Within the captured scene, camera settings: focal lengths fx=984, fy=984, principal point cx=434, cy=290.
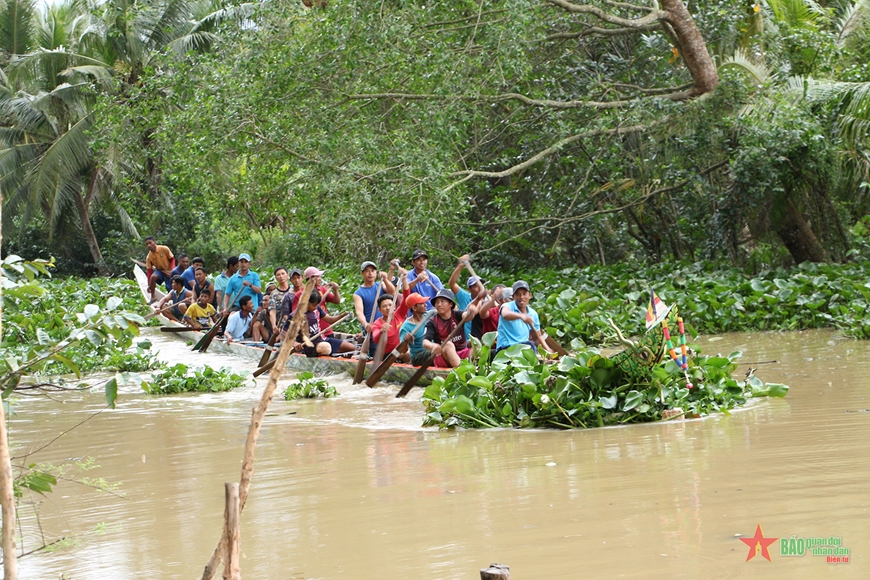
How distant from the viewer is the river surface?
13.7 feet

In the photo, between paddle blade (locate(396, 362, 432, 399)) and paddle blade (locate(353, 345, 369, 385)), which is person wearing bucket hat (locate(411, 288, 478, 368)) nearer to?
paddle blade (locate(396, 362, 432, 399))

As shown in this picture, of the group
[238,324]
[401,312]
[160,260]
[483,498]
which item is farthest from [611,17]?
[483,498]

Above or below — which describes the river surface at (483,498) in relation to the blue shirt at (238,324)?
below

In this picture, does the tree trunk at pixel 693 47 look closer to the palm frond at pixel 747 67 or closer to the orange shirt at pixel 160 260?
the palm frond at pixel 747 67

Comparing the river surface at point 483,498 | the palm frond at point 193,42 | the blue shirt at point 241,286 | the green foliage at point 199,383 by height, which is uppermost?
the palm frond at point 193,42

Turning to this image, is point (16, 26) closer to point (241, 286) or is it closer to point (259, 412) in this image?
point (241, 286)

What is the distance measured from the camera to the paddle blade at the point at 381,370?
33.4ft

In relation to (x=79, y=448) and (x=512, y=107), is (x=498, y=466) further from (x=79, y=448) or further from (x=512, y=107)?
(x=512, y=107)

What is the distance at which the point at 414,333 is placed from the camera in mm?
Result: 10156

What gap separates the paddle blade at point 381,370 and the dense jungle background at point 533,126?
3489 mm

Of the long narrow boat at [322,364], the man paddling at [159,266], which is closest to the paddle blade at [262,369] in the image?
the long narrow boat at [322,364]

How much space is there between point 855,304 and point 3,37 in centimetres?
2352

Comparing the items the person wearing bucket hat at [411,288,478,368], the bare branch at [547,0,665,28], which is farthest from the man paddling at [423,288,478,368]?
the bare branch at [547,0,665,28]

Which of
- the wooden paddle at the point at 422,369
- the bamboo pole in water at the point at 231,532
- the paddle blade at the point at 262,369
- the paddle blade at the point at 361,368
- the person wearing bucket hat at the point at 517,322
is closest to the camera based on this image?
the bamboo pole in water at the point at 231,532
